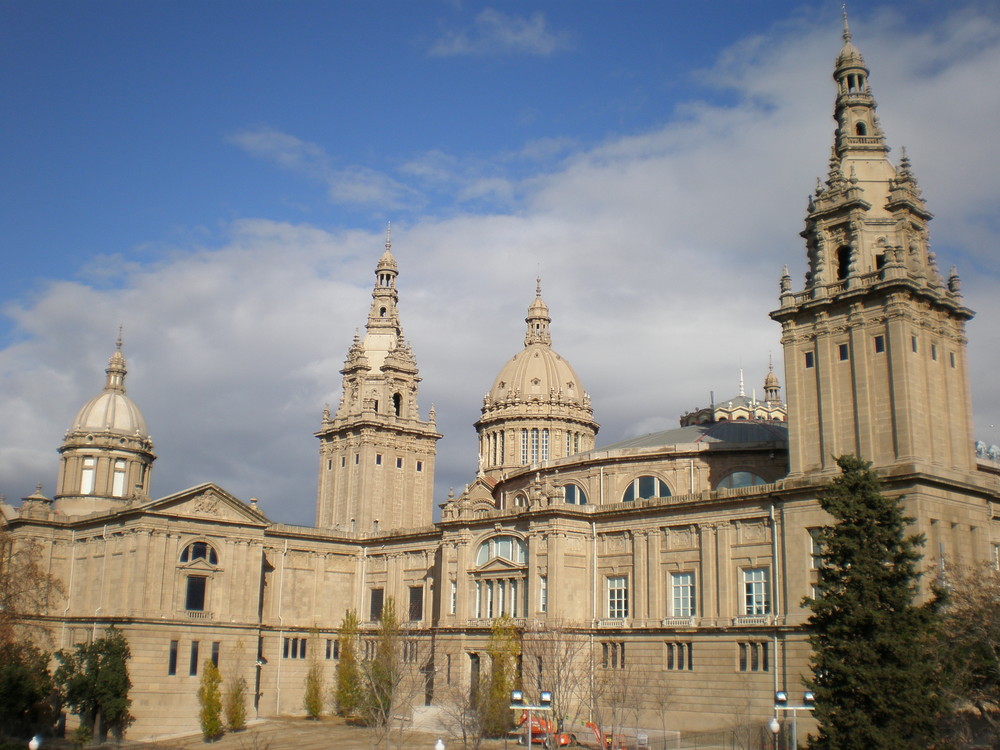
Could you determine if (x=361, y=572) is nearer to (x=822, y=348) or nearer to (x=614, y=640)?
(x=614, y=640)

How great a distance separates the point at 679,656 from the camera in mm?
68812

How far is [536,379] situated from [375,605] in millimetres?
39980

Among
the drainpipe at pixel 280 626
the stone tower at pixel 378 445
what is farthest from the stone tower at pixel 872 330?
the stone tower at pixel 378 445

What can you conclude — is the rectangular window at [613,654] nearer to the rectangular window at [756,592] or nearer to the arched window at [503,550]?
the arched window at [503,550]

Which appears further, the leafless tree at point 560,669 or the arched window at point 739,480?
the arched window at point 739,480

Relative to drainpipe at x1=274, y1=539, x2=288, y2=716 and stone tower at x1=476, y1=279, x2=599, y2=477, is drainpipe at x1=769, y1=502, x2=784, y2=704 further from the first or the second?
stone tower at x1=476, y1=279, x2=599, y2=477

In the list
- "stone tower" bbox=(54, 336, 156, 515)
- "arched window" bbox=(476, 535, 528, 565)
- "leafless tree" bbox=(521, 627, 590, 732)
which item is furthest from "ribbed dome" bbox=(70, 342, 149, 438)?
"leafless tree" bbox=(521, 627, 590, 732)

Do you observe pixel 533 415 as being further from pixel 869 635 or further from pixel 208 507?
pixel 869 635

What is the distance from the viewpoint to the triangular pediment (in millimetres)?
83938

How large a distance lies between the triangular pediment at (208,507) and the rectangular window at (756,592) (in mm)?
40211

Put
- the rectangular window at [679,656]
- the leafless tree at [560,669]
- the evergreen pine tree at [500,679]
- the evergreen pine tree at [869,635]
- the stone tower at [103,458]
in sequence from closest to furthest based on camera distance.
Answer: the evergreen pine tree at [869,635], the evergreen pine tree at [500,679], the leafless tree at [560,669], the rectangular window at [679,656], the stone tower at [103,458]

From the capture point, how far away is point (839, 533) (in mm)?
47031

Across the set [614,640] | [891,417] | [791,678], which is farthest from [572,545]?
[891,417]

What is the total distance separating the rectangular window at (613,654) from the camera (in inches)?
2840
